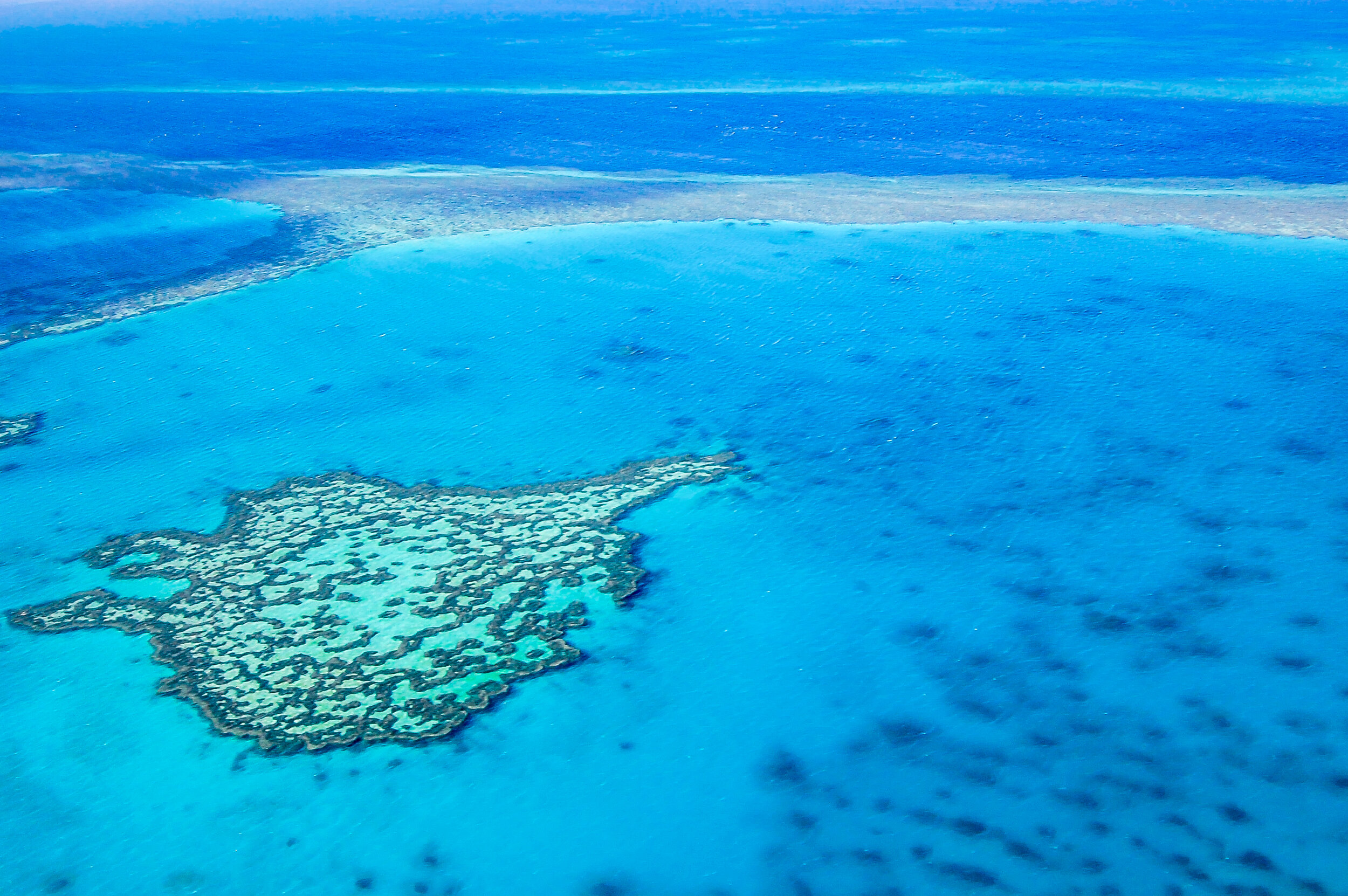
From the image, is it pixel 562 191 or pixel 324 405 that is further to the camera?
pixel 562 191

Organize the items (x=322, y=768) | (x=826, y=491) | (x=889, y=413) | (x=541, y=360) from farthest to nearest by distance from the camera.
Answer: (x=541, y=360) → (x=889, y=413) → (x=826, y=491) → (x=322, y=768)

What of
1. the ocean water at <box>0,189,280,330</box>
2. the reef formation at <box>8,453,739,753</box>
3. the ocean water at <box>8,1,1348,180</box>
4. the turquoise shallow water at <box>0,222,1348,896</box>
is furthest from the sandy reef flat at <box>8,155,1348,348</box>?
the reef formation at <box>8,453,739,753</box>

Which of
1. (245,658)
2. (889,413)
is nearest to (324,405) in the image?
(245,658)

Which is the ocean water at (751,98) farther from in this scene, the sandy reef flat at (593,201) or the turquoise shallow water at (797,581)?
the turquoise shallow water at (797,581)

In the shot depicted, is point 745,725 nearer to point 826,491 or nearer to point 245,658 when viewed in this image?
point 826,491

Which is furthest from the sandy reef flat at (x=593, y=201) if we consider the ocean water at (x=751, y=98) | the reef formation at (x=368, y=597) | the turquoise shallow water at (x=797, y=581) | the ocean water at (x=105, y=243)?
the reef formation at (x=368, y=597)

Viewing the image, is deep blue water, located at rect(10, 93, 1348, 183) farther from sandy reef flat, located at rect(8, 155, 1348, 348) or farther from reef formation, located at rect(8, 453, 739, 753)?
reef formation, located at rect(8, 453, 739, 753)
